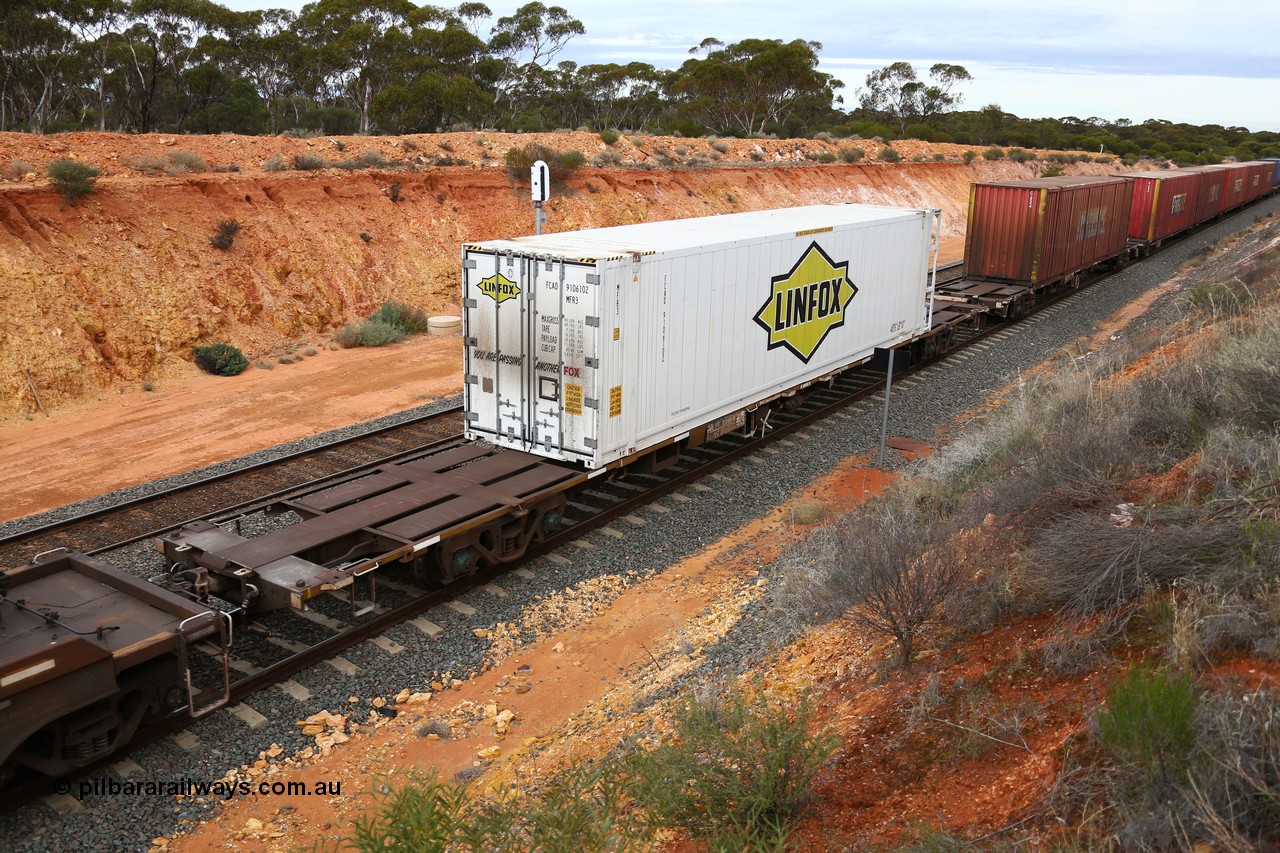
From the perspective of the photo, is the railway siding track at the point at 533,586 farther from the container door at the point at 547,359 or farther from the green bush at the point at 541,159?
the green bush at the point at 541,159

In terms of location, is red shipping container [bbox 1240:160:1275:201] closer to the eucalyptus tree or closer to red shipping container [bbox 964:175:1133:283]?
the eucalyptus tree

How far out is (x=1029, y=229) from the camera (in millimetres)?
22500

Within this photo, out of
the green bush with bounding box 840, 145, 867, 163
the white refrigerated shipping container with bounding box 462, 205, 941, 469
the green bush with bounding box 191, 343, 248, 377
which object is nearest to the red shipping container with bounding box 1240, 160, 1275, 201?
the green bush with bounding box 840, 145, 867, 163

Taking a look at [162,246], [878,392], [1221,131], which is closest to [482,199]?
[162,246]

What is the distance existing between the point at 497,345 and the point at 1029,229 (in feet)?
53.8

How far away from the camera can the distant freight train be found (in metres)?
6.66

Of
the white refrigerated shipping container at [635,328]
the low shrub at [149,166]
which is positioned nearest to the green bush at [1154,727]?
the white refrigerated shipping container at [635,328]

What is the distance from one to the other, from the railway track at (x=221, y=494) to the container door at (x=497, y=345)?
1.77m

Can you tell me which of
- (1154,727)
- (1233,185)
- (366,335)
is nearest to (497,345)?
(1154,727)

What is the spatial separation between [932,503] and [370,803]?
262 inches

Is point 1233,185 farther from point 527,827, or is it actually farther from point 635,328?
point 527,827

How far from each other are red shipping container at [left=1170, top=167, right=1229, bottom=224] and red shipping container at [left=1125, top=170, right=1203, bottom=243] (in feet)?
15.7

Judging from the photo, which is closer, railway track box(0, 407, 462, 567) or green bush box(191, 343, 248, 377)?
railway track box(0, 407, 462, 567)

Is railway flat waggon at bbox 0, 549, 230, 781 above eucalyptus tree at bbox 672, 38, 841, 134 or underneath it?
underneath
